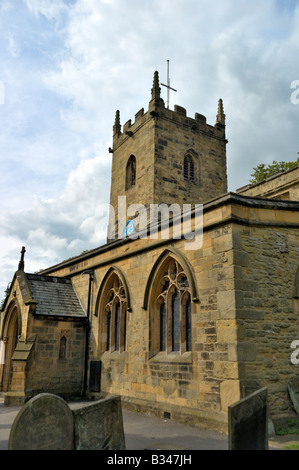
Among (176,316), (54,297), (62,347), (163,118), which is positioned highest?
(163,118)

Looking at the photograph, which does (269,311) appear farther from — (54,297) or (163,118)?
(163,118)

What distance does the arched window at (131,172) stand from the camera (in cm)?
2409

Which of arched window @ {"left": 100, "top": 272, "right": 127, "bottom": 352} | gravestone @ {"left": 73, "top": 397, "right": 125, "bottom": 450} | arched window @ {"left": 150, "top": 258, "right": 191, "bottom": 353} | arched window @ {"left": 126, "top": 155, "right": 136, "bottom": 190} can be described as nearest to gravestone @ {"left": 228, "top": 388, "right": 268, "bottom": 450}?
gravestone @ {"left": 73, "top": 397, "right": 125, "bottom": 450}

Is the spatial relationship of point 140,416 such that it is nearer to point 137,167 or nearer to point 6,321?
point 6,321

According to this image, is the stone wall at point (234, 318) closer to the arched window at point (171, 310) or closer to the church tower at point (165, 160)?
the arched window at point (171, 310)

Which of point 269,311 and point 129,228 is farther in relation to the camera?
point 129,228

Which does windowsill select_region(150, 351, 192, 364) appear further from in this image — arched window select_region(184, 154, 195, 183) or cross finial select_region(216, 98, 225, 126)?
cross finial select_region(216, 98, 225, 126)

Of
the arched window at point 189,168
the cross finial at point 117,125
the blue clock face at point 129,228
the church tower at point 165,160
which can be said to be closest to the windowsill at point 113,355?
the blue clock face at point 129,228

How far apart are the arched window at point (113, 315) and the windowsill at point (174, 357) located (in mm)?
2342

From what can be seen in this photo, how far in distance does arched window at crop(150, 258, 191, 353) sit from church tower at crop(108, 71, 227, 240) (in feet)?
33.2

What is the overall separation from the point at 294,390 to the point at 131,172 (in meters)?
17.8

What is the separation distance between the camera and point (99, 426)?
609 centimetres

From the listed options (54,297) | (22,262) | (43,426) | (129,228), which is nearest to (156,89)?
(129,228)
